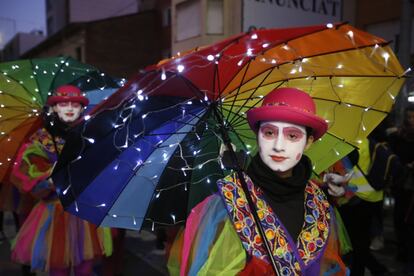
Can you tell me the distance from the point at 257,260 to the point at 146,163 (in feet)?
2.73

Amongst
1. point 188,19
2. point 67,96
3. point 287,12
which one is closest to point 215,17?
point 188,19

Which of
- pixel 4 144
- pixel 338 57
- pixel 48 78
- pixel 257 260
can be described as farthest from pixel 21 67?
pixel 257 260

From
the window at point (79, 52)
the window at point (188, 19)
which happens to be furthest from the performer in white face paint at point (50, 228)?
the window at point (79, 52)

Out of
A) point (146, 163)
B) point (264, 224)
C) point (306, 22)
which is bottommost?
point (264, 224)

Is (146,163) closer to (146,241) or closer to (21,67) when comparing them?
(21,67)

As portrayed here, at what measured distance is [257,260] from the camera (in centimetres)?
174

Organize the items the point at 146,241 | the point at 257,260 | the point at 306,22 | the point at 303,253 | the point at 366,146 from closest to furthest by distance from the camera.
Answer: the point at 257,260 < the point at 303,253 < the point at 366,146 < the point at 146,241 < the point at 306,22

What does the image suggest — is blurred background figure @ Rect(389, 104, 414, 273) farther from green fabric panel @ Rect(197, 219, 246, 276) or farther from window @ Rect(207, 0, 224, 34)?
window @ Rect(207, 0, 224, 34)

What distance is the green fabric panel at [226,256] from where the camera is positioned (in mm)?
1711

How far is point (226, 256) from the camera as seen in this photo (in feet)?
5.68

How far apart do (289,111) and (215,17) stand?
1225 centimetres

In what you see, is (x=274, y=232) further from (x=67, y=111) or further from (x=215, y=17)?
(x=215, y=17)

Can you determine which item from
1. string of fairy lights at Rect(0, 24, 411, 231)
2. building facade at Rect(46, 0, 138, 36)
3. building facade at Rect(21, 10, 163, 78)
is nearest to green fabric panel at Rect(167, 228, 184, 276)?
string of fairy lights at Rect(0, 24, 411, 231)

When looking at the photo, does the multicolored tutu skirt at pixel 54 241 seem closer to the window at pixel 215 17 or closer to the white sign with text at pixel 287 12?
the white sign with text at pixel 287 12
